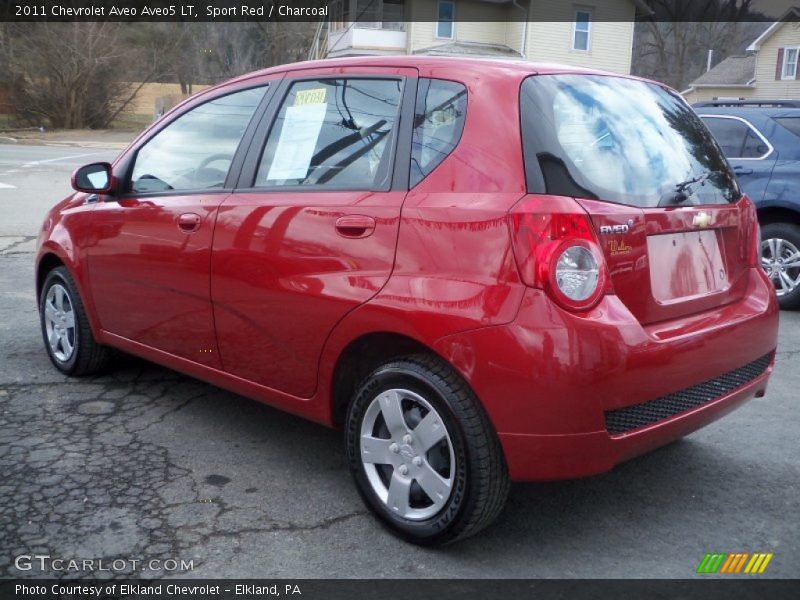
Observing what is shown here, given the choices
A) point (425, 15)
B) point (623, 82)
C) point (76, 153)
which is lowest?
point (76, 153)

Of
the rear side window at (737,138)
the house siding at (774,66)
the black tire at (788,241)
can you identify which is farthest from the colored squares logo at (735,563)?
the house siding at (774,66)

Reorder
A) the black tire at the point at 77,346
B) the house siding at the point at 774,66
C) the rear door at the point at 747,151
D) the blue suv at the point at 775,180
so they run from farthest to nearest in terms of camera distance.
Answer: the house siding at the point at 774,66
the rear door at the point at 747,151
the blue suv at the point at 775,180
the black tire at the point at 77,346

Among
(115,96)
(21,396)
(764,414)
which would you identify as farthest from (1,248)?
(115,96)

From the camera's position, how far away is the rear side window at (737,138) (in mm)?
7609

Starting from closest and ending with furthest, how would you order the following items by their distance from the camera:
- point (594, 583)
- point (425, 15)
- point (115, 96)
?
point (594, 583) < point (425, 15) < point (115, 96)

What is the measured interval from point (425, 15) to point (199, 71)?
21.1m

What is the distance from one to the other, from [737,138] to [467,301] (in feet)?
18.9

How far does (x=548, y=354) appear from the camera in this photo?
279 cm

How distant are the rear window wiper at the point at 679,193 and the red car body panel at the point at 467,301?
5 cm

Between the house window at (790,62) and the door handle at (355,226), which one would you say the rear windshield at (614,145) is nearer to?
the door handle at (355,226)

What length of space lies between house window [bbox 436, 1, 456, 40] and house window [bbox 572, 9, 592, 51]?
502 cm

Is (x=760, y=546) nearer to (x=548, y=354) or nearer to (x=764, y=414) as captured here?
→ (x=548, y=354)

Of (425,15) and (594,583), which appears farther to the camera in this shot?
(425,15)

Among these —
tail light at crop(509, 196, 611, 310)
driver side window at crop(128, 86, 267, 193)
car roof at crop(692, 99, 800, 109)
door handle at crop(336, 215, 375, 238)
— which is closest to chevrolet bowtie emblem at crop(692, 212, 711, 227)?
tail light at crop(509, 196, 611, 310)
